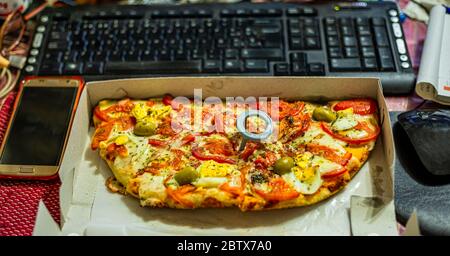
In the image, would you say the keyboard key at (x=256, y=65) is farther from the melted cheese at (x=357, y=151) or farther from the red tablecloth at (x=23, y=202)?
the red tablecloth at (x=23, y=202)

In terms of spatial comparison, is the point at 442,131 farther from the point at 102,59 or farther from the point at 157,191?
the point at 102,59

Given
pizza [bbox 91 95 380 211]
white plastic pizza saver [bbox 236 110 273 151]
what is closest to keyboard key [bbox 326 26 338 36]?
pizza [bbox 91 95 380 211]

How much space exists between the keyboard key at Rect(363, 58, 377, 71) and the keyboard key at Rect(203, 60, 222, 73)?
1.18ft

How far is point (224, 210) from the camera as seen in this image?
1103mm

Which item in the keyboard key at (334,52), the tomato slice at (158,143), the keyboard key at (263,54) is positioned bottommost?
the tomato slice at (158,143)

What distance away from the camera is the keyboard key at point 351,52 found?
130cm

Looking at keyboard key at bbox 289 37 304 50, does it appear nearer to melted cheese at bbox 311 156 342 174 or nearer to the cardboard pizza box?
the cardboard pizza box

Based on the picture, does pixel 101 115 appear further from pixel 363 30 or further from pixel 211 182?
pixel 363 30

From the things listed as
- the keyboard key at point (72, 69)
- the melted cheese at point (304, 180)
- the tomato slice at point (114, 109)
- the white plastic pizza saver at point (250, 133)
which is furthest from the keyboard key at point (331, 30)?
the keyboard key at point (72, 69)

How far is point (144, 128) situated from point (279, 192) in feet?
1.15

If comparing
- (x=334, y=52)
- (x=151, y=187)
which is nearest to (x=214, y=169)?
(x=151, y=187)

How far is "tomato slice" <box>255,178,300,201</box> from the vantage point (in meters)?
1.05

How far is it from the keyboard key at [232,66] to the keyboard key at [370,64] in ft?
1.02
